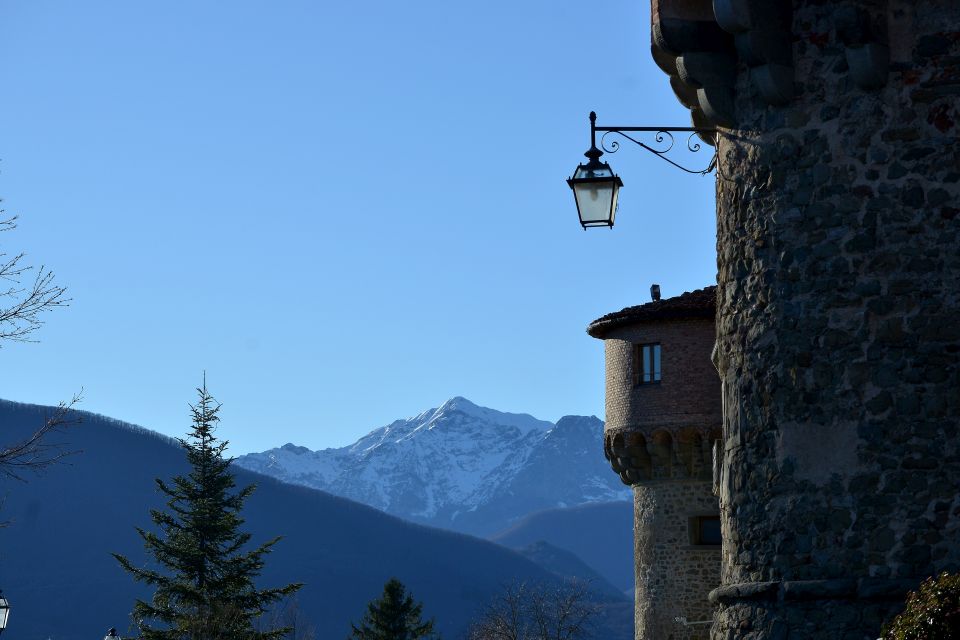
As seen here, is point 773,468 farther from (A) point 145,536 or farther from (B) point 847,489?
(A) point 145,536

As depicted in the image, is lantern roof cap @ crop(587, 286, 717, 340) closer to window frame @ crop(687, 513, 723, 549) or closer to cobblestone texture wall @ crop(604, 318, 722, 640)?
cobblestone texture wall @ crop(604, 318, 722, 640)

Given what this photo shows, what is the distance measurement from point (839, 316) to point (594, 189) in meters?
3.15

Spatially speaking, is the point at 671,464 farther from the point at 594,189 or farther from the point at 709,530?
the point at 594,189

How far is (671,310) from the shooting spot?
31781mm

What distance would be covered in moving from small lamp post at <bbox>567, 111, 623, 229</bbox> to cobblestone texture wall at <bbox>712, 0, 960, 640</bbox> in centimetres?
201

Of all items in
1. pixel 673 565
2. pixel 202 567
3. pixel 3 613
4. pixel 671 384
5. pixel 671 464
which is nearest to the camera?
pixel 3 613

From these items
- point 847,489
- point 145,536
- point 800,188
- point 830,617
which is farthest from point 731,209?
point 145,536

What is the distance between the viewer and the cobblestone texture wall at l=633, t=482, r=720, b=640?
1164 inches

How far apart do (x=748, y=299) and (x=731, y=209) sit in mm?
786

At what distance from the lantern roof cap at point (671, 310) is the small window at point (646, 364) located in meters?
0.58

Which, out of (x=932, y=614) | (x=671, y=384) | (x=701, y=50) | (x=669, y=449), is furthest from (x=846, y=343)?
(x=671, y=384)

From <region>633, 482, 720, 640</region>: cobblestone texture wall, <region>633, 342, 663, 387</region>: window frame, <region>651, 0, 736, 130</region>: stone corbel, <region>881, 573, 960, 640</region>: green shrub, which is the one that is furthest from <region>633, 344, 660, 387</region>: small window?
<region>881, 573, 960, 640</region>: green shrub

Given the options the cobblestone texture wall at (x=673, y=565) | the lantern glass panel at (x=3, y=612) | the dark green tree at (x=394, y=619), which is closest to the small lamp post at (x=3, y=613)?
the lantern glass panel at (x=3, y=612)

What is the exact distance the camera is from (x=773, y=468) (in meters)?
10.9
